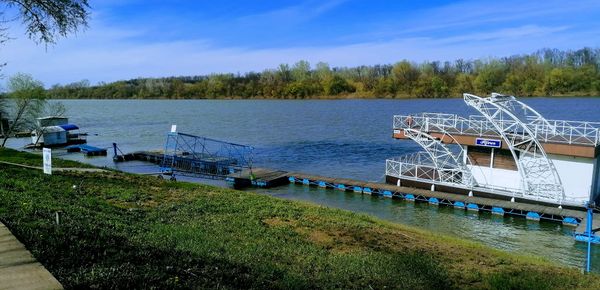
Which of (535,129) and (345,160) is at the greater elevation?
(535,129)

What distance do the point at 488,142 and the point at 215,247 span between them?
2217 cm

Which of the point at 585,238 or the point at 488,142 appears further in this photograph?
the point at 488,142

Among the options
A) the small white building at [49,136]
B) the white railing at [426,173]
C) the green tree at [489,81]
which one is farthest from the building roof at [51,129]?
the green tree at [489,81]

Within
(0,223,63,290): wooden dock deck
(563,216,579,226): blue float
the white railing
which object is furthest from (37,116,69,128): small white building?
(0,223,63,290): wooden dock deck

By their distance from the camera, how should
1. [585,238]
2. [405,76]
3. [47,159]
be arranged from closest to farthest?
1. [47,159]
2. [585,238]
3. [405,76]

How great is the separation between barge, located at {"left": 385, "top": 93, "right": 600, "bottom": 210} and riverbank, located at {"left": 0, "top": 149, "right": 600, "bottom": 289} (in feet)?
48.3

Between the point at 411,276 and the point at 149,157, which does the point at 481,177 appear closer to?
the point at 411,276

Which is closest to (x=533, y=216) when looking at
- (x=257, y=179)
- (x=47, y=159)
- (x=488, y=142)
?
(x=488, y=142)

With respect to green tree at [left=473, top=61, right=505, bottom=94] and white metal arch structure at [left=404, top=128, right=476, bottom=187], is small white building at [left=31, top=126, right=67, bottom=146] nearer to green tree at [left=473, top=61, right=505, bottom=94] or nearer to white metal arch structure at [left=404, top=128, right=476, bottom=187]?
white metal arch structure at [left=404, top=128, right=476, bottom=187]

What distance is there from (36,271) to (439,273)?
803 cm

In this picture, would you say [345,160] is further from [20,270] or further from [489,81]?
[489,81]

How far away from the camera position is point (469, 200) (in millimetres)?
28406

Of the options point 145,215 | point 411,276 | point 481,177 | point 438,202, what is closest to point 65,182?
point 145,215

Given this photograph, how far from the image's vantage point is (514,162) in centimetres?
2819
